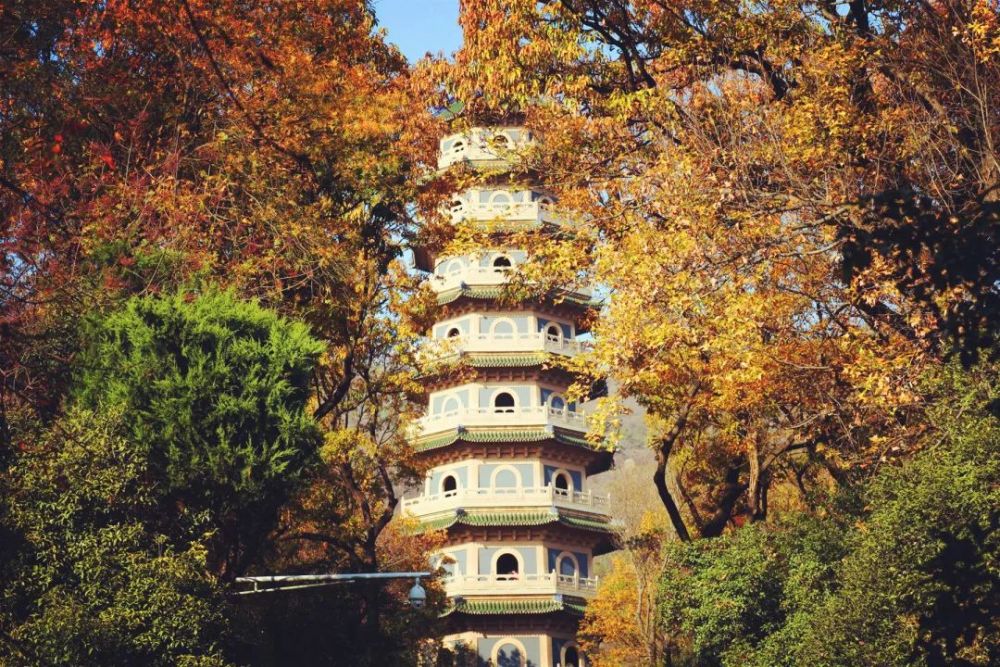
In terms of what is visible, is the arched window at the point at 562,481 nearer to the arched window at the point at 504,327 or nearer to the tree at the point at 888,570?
the arched window at the point at 504,327

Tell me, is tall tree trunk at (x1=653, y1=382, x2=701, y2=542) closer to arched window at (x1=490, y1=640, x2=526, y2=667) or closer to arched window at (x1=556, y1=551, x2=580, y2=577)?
arched window at (x1=490, y1=640, x2=526, y2=667)

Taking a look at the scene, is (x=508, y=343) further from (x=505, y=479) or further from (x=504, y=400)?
(x=505, y=479)

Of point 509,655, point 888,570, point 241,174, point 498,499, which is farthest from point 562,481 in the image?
point 888,570

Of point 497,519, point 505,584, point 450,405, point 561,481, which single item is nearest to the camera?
point 505,584

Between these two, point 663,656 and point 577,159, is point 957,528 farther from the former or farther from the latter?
point 663,656

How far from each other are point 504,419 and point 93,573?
20.5 metres

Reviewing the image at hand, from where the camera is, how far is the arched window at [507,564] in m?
30.8

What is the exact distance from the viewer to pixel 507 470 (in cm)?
3150


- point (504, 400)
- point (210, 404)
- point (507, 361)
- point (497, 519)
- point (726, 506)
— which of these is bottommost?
point (210, 404)

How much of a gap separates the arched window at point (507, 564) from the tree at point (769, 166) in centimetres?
1839

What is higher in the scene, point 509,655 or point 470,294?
point 470,294

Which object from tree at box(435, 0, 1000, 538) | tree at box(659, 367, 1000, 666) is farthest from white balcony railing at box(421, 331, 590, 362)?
tree at box(435, 0, 1000, 538)

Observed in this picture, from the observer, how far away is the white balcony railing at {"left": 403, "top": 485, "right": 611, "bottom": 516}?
3053 centimetres

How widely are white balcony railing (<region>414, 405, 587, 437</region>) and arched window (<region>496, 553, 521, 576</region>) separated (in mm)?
3941
